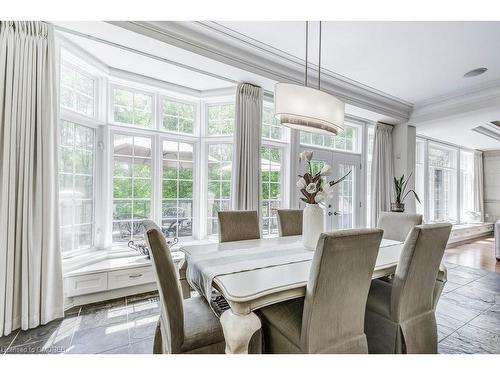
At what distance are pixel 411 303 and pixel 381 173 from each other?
12.1ft

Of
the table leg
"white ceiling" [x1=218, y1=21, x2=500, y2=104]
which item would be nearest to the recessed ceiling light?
"white ceiling" [x1=218, y1=21, x2=500, y2=104]

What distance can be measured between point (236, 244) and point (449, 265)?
407 cm

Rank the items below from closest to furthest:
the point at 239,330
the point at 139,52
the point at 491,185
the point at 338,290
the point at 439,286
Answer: the point at 239,330, the point at 338,290, the point at 439,286, the point at 139,52, the point at 491,185

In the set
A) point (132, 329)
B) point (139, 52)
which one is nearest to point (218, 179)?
point (139, 52)

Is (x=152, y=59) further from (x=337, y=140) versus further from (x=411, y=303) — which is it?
(x=337, y=140)

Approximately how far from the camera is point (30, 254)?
6.65 ft

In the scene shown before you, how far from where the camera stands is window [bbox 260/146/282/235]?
3766 millimetres

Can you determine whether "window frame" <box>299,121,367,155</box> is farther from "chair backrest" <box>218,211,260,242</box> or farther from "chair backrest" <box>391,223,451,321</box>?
"chair backrest" <box>391,223,451,321</box>

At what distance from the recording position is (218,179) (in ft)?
11.9

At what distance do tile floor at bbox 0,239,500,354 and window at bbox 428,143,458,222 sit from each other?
425 cm

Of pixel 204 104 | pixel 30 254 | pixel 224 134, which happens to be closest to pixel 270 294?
pixel 30 254

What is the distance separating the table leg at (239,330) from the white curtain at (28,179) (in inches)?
72.8
